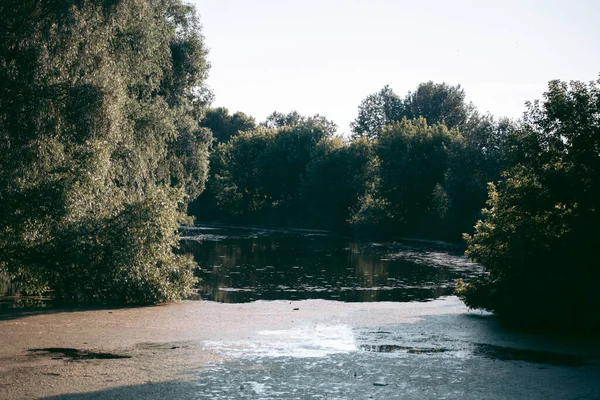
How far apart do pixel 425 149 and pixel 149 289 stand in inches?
2298

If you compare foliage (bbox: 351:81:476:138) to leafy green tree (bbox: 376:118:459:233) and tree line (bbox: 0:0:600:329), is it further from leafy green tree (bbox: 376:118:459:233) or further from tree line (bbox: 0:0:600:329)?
tree line (bbox: 0:0:600:329)

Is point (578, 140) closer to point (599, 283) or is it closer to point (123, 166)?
point (599, 283)

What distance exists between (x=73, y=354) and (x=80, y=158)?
896 centimetres

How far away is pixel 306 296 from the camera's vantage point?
29484 mm

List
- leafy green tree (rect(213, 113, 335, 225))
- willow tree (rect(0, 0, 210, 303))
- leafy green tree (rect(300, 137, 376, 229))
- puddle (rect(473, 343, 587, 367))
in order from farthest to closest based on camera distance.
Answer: leafy green tree (rect(213, 113, 335, 225)) < leafy green tree (rect(300, 137, 376, 229)) < willow tree (rect(0, 0, 210, 303)) < puddle (rect(473, 343, 587, 367))

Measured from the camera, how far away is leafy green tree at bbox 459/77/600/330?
18719mm

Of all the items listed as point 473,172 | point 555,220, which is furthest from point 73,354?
point 473,172

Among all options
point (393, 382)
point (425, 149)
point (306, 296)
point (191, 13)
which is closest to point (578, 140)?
point (393, 382)

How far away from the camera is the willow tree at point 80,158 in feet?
69.4

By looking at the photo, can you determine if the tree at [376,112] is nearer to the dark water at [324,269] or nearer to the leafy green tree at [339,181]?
the leafy green tree at [339,181]

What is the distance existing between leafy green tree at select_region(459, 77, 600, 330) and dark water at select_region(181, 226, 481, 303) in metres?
9.35

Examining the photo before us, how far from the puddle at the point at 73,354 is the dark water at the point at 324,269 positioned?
12354 millimetres

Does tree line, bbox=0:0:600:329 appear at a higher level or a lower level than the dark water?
higher

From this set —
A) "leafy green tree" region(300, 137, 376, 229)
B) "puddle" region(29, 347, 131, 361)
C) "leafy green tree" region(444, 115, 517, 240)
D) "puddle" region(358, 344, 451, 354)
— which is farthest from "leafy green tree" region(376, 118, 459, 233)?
"puddle" region(29, 347, 131, 361)
